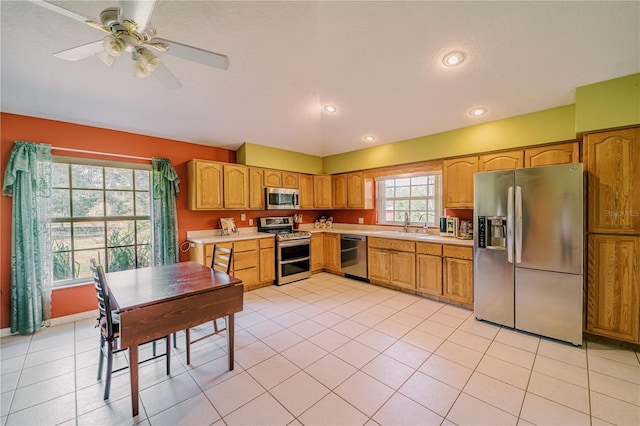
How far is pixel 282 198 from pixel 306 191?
725 mm

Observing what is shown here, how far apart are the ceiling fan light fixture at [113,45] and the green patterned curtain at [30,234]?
2.51m

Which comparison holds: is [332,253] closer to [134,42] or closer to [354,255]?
[354,255]

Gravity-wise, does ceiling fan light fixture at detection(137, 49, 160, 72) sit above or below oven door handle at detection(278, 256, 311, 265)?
above

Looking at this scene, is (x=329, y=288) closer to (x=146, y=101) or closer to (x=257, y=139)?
(x=257, y=139)

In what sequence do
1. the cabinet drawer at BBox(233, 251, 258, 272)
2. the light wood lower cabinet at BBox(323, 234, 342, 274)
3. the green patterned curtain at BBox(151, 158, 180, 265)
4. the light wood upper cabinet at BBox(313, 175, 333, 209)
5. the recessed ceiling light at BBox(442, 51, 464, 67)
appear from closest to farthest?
the recessed ceiling light at BBox(442, 51, 464, 67) < the green patterned curtain at BBox(151, 158, 180, 265) < the cabinet drawer at BBox(233, 251, 258, 272) < the light wood lower cabinet at BBox(323, 234, 342, 274) < the light wood upper cabinet at BBox(313, 175, 333, 209)

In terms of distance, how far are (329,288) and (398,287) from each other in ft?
3.81

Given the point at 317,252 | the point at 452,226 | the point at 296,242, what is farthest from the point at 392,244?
the point at 296,242

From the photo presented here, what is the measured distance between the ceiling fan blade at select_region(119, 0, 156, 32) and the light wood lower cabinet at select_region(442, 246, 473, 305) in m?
3.85

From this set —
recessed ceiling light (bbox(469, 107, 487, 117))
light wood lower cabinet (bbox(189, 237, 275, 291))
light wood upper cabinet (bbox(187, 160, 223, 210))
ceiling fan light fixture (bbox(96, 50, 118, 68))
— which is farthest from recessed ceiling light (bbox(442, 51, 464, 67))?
light wood lower cabinet (bbox(189, 237, 275, 291))

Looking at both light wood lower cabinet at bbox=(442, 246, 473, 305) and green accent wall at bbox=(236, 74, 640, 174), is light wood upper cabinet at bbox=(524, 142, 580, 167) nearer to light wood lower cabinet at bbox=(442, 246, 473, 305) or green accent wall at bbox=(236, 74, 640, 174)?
green accent wall at bbox=(236, 74, 640, 174)

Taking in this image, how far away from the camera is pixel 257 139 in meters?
4.39

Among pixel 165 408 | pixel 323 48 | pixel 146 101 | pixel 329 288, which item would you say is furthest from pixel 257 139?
pixel 165 408

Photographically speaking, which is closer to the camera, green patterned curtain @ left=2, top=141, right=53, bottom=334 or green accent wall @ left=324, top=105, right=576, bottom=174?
green patterned curtain @ left=2, top=141, right=53, bottom=334

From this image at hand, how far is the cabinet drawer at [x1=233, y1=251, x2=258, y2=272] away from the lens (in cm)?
408
